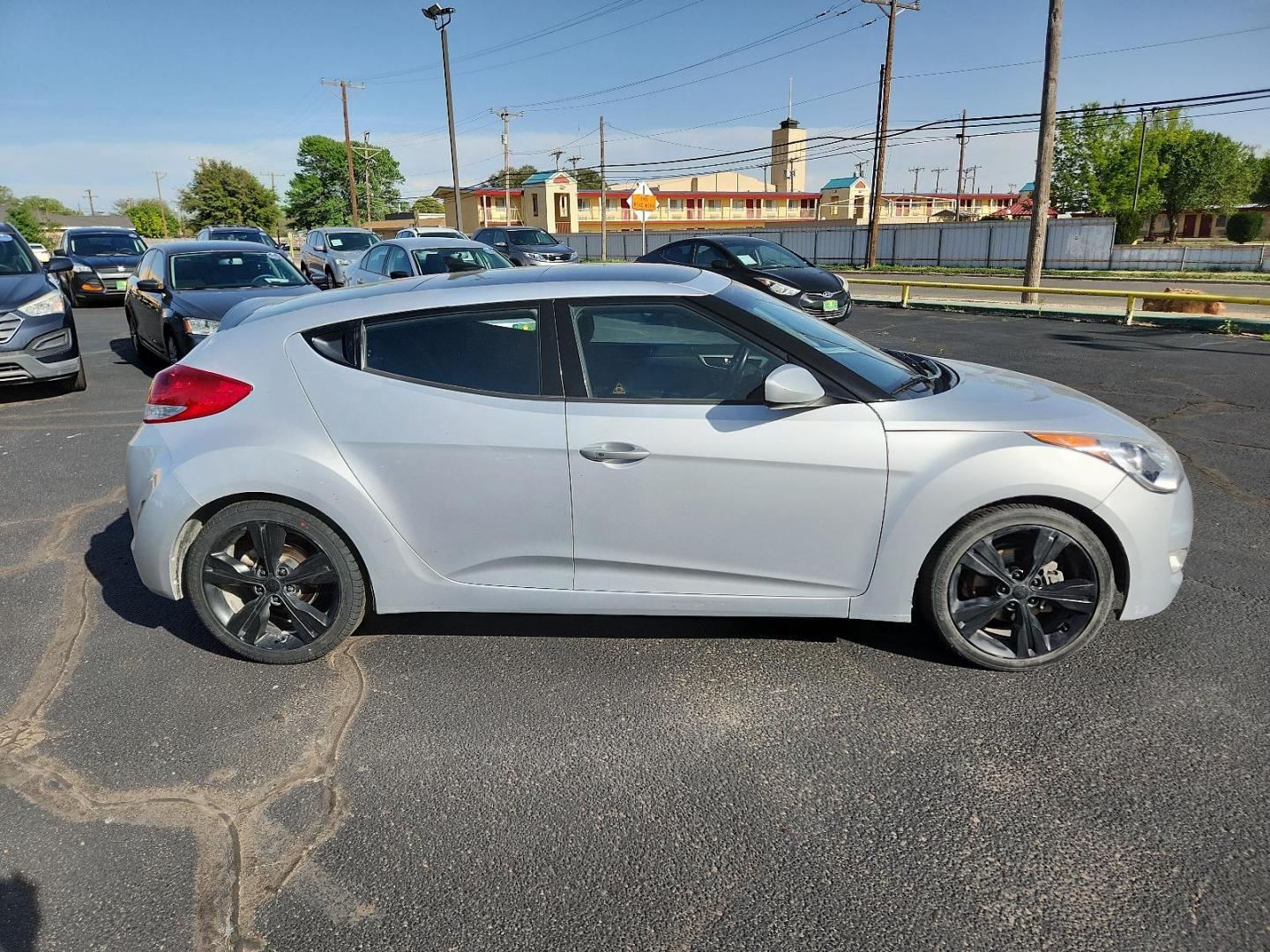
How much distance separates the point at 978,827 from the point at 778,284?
12.5 meters

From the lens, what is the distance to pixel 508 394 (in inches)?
135

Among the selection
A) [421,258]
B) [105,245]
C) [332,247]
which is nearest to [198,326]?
[421,258]

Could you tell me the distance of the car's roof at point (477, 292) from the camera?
3.55 m

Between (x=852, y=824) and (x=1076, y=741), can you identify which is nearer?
(x=852, y=824)

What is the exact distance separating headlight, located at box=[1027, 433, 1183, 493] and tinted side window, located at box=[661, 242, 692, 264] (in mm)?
14013

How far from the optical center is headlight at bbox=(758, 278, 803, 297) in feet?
46.7

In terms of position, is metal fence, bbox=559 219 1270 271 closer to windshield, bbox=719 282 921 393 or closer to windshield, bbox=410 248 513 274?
windshield, bbox=410 248 513 274

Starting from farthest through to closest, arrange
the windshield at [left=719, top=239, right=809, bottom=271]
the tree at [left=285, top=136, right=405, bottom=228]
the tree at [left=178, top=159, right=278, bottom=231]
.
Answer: the tree at [left=285, top=136, right=405, bottom=228] → the tree at [left=178, top=159, right=278, bottom=231] → the windshield at [left=719, top=239, right=809, bottom=271]

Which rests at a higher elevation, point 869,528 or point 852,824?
point 869,528

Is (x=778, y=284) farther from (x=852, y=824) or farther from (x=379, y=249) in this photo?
(x=852, y=824)

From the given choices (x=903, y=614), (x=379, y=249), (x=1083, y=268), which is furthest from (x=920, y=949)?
(x=1083, y=268)

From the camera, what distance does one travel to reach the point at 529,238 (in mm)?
27375

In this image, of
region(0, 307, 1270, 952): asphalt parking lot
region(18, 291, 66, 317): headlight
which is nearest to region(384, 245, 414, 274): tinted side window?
region(18, 291, 66, 317): headlight

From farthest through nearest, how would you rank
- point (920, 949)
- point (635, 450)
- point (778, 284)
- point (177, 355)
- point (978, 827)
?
point (778, 284) → point (177, 355) → point (635, 450) → point (978, 827) → point (920, 949)
